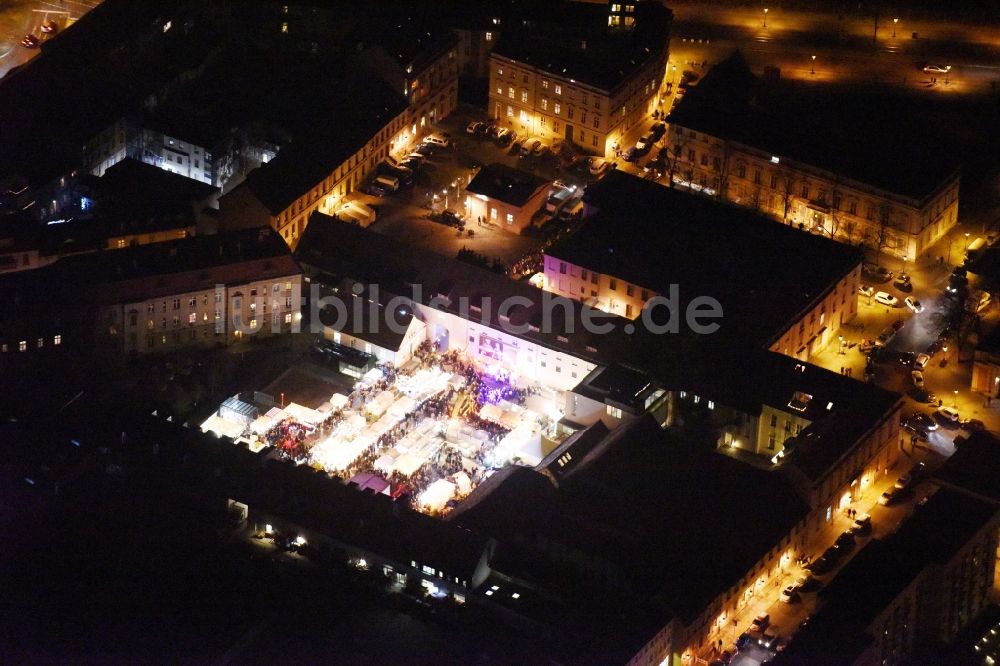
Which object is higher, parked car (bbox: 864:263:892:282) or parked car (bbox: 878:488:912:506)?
parked car (bbox: 864:263:892:282)

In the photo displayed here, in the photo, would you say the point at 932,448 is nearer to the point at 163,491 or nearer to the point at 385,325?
the point at 385,325

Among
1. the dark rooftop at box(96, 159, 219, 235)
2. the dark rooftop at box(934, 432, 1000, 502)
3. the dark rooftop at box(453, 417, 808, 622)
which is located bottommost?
the dark rooftop at box(453, 417, 808, 622)

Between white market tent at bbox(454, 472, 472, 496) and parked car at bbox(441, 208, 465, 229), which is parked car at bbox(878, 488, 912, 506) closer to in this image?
white market tent at bbox(454, 472, 472, 496)

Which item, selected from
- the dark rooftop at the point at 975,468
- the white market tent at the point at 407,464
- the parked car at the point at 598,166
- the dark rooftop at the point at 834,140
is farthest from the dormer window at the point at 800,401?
the parked car at the point at 598,166

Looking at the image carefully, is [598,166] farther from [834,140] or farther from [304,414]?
[304,414]

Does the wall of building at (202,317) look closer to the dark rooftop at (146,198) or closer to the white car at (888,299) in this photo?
the dark rooftop at (146,198)

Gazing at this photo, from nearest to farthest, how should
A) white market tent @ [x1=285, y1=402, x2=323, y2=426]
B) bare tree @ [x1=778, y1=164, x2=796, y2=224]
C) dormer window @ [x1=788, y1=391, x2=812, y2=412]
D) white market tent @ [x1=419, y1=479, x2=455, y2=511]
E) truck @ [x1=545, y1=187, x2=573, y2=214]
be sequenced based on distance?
white market tent @ [x1=419, y1=479, x2=455, y2=511] < dormer window @ [x1=788, y1=391, x2=812, y2=412] < white market tent @ [x1=285, y1=402, x2=323, y2=426] < bare tree @ [x1=778, y1=164, x2=796, y2=224] < truck @ [x1=545, y1=187, x2=573, y2=214]

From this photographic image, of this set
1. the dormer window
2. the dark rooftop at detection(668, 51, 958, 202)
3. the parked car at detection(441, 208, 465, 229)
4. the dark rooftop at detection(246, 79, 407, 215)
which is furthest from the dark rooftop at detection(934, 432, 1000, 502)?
the dark rooftop at detection(246, 79, 407, 215)

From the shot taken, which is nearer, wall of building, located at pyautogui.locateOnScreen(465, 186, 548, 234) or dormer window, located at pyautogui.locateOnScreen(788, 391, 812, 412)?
dormer window, located at pyautogui.locateOnScreen(788, 391, 812, 412)
